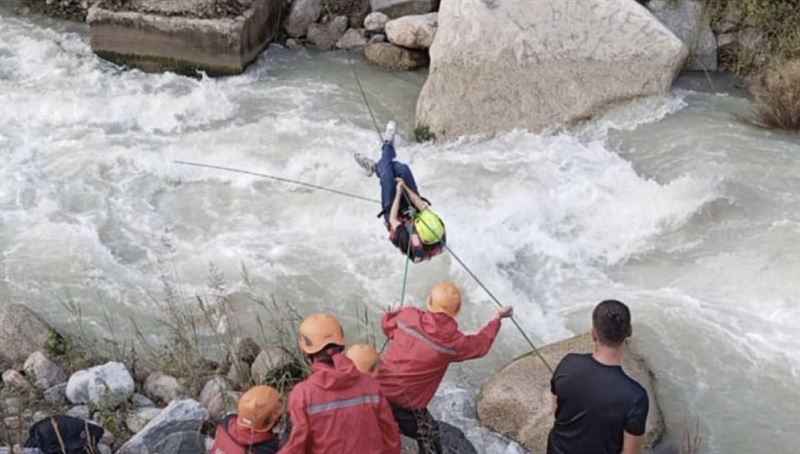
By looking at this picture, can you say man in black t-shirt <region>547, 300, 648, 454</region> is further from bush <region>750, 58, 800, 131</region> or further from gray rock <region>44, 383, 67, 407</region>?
bush <region>750, 58, 800, 131</region>

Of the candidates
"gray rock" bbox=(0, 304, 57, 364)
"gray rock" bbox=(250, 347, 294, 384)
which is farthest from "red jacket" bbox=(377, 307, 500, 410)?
"gray rock" bbox=(0, 304, 57, 364)

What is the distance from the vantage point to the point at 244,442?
3.70m

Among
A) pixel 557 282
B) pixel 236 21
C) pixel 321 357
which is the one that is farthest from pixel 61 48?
pixel 321 357

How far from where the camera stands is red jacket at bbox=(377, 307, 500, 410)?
13.2ft

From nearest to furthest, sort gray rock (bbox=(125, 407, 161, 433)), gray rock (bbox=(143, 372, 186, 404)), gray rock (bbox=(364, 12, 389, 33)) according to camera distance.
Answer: gray rock (bbox=(125, 407, 161, 433)), gray rock (bbox=(143, 372, 186, 404)), gray rock (bbox=(364, 12, 389, 33))

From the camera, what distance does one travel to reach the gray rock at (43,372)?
5.05 m

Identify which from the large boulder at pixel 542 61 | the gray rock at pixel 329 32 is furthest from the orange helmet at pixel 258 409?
the gray rock at pixel 329 32

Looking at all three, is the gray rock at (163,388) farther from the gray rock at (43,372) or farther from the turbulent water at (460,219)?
the turbulent water at (460,219)

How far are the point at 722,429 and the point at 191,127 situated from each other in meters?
5.52

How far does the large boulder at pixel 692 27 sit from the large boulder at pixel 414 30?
7.45 feet

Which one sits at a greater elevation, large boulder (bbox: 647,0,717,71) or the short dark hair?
the short dark hair

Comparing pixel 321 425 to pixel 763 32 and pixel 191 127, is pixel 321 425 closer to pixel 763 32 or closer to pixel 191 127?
pixel 191 127

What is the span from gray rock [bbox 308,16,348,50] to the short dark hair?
7517 mm

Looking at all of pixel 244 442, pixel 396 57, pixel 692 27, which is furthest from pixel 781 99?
pixel 244 442
